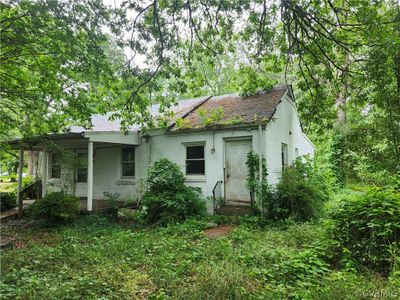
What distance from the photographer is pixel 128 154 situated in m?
11.7

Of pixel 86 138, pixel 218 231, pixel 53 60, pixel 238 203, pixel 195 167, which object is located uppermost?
pixel 53 60

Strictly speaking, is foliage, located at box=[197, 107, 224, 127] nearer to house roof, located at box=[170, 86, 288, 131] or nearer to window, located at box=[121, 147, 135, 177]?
house roof, located at box=[170, 86, 288, 131]

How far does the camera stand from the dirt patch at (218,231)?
6.97 metres

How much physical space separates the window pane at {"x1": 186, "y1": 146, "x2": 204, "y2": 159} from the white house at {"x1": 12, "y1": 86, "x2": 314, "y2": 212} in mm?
11

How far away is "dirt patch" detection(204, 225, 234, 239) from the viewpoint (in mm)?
6973

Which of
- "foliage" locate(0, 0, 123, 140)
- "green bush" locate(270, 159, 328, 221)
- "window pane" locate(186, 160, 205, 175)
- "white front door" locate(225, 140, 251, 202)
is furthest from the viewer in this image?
"window pane" locate(186, 160, 205, 175)

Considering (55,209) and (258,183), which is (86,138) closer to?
(55,209)

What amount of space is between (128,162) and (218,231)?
228 inches

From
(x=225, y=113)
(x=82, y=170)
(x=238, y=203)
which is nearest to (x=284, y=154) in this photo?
(x=225, y=113)

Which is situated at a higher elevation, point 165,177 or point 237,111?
point 237,111

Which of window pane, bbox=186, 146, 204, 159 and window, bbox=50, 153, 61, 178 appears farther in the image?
window, bbox=50, 153, 61, 178

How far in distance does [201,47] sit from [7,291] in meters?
6.05

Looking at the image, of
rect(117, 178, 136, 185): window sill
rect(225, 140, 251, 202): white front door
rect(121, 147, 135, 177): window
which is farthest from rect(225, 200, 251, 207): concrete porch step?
rect(121, 147, 135, 177): window

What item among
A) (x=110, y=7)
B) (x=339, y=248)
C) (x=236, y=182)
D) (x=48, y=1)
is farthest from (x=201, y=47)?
(x=339, y=248)
